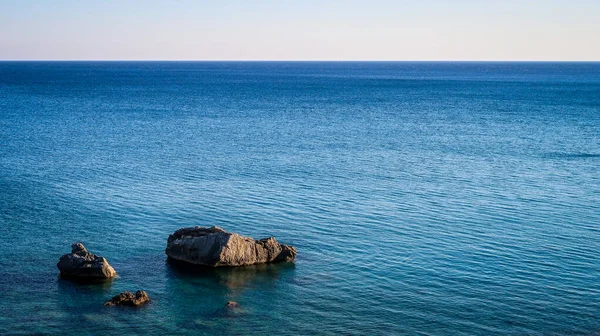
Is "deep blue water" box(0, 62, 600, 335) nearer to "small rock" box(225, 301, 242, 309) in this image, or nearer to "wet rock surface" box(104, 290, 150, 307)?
"small rock" box(225, 301, 242, 309)

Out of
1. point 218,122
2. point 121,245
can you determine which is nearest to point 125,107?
point 218,122

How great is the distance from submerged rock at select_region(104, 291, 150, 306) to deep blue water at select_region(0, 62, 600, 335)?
2.73 feet

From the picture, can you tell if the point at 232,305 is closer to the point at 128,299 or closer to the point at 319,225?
the point at 128,299

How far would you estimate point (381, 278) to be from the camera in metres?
56.4

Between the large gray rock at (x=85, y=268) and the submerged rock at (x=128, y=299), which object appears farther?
the large gray rock at (x=85, y=268)

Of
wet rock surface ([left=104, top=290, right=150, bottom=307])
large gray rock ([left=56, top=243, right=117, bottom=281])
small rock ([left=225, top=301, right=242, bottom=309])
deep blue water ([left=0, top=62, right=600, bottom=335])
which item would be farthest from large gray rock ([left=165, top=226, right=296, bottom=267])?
wet rock surface ([left=104, top=290, right=150, bottom=307])

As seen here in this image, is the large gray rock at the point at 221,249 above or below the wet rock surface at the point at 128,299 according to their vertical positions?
above

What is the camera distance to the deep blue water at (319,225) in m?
48.7

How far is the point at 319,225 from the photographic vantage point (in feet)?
230

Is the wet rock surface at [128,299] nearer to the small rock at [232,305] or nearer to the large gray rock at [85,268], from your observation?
the large gray rock at [85,268]

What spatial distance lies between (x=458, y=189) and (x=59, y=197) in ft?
149

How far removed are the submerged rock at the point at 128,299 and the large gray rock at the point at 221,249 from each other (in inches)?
335

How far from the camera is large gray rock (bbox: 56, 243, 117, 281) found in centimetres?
5378

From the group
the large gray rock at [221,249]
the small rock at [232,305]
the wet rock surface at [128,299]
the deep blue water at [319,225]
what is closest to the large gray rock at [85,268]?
the deep blue water at [319,225]
